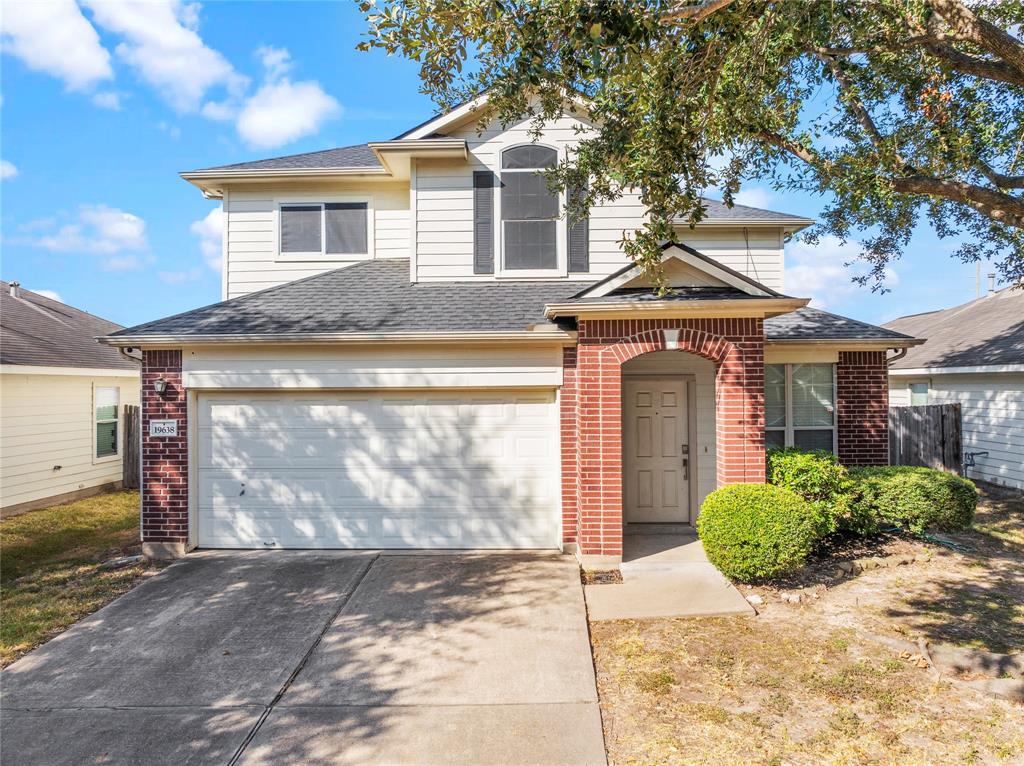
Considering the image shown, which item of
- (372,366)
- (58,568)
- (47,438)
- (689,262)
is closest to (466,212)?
(372,366)

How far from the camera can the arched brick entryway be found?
730 centimetres

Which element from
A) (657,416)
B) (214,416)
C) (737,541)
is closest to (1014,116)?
(657,416)

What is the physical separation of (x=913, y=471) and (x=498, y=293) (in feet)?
22.3

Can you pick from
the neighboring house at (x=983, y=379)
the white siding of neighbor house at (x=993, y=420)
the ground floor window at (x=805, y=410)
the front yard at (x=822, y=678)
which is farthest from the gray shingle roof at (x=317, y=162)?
the white siding of neighbor house at (x=993, y=420)

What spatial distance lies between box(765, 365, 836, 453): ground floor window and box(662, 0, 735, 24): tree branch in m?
5.74

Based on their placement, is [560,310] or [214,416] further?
[214,416]

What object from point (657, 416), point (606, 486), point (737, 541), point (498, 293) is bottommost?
point (737, 541)

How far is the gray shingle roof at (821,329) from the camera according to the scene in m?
8.62

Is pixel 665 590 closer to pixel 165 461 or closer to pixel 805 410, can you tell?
pixel 805 410

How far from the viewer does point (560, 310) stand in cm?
728

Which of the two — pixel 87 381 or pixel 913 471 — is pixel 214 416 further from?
pixel 913 471

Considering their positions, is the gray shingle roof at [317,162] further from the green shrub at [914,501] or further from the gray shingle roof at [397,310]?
the green shrub at [914,501]

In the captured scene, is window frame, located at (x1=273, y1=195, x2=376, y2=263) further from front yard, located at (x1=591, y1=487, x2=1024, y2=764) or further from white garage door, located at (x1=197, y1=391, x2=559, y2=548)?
front yard, located at (x1=591, y1=487, x2=1024, y2=764)

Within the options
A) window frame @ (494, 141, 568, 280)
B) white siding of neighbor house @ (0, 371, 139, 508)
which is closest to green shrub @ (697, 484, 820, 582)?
window frame @ (494, 141, 568, 280)
